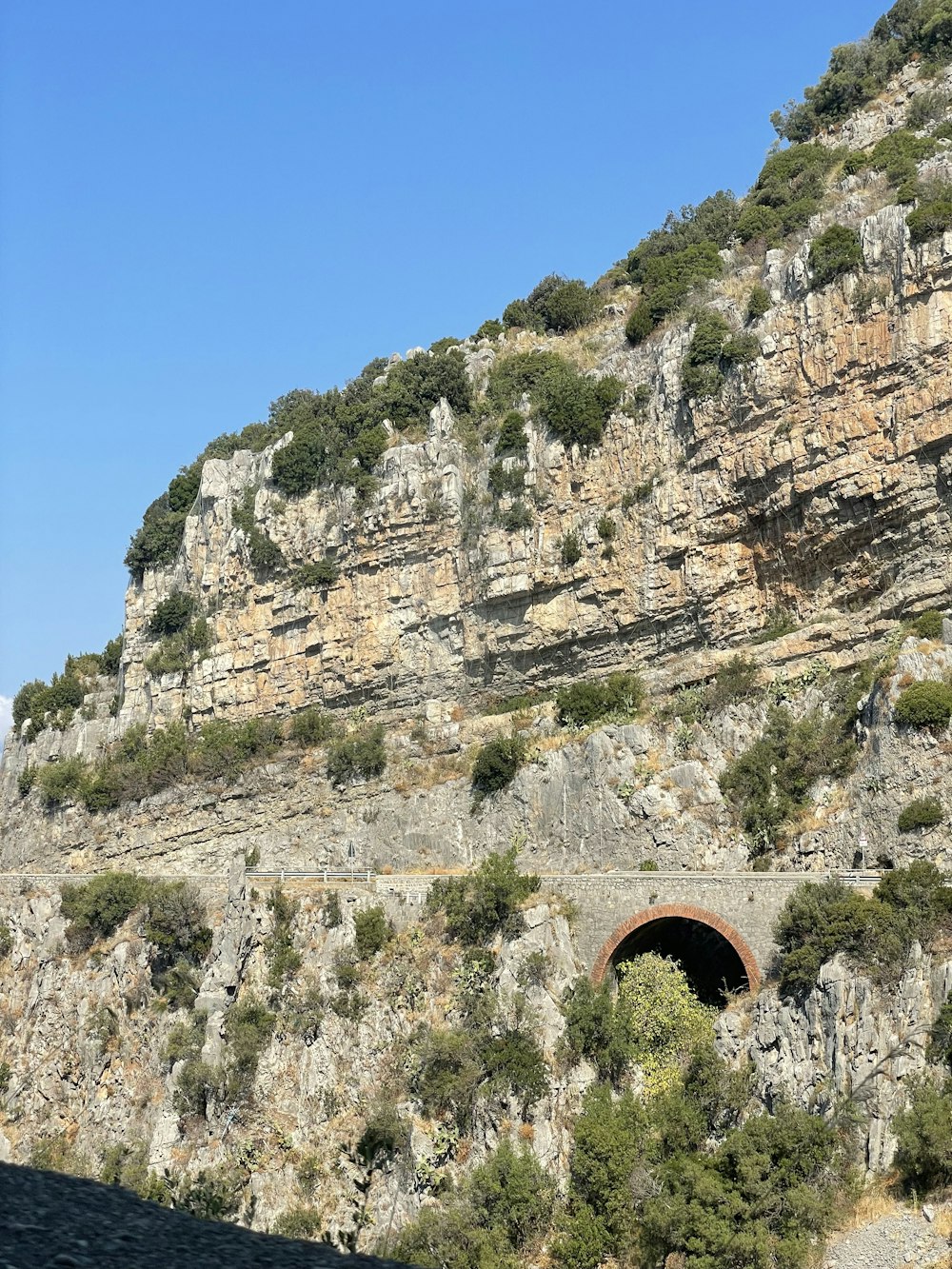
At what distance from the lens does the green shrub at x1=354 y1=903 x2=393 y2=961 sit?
124ft

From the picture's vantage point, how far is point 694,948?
121 ft

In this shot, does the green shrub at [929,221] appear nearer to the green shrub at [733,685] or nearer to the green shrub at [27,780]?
the green shrub at [733,685]

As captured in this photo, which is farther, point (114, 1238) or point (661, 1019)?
point (661, 1019)

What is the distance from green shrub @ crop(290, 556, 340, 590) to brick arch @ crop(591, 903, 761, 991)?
2130 cm

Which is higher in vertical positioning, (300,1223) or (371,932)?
(371,932)

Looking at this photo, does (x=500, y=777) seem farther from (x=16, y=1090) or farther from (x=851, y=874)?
(x=16, y=1090)

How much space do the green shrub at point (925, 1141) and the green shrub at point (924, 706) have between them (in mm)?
10367

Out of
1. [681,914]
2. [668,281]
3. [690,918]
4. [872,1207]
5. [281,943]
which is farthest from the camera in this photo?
[668,281]

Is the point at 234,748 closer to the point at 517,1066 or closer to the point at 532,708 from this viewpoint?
the point at 532,708

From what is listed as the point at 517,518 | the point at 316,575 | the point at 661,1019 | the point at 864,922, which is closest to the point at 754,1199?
the point at 661,1019

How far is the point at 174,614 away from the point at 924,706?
1283 inches

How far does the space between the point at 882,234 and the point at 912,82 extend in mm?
22826

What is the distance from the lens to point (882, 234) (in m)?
41.7

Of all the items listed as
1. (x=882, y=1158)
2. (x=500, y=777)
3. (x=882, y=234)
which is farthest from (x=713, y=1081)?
(x=882, y=234)
